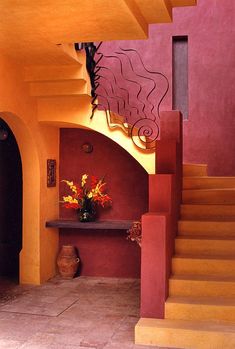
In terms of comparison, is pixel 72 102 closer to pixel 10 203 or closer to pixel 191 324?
pixel 10 203

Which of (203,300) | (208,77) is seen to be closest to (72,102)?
(208,77)

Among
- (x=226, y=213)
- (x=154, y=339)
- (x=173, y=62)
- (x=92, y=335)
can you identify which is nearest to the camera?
(x=154, y=339)

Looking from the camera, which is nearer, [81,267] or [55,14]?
[55,14]

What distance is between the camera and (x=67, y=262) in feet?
23.6

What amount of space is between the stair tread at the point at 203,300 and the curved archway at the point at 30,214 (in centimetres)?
270

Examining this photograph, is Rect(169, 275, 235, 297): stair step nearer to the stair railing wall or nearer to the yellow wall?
the stair railing wall

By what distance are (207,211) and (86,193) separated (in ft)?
7.04

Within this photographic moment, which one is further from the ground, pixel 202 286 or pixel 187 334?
pixel 202 286

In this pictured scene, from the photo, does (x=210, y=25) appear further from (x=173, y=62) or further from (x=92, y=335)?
(x=92, y=335)

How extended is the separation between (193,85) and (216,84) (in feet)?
1.26

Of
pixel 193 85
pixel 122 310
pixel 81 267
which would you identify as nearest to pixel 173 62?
pixel 193 85

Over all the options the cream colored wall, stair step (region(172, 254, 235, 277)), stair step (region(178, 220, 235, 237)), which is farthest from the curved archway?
stair step (region(172, 254, 235, 277))

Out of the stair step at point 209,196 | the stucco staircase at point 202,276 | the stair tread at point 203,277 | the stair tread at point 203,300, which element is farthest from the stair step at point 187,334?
the stair step at point 209,196

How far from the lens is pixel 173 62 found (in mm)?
8055
